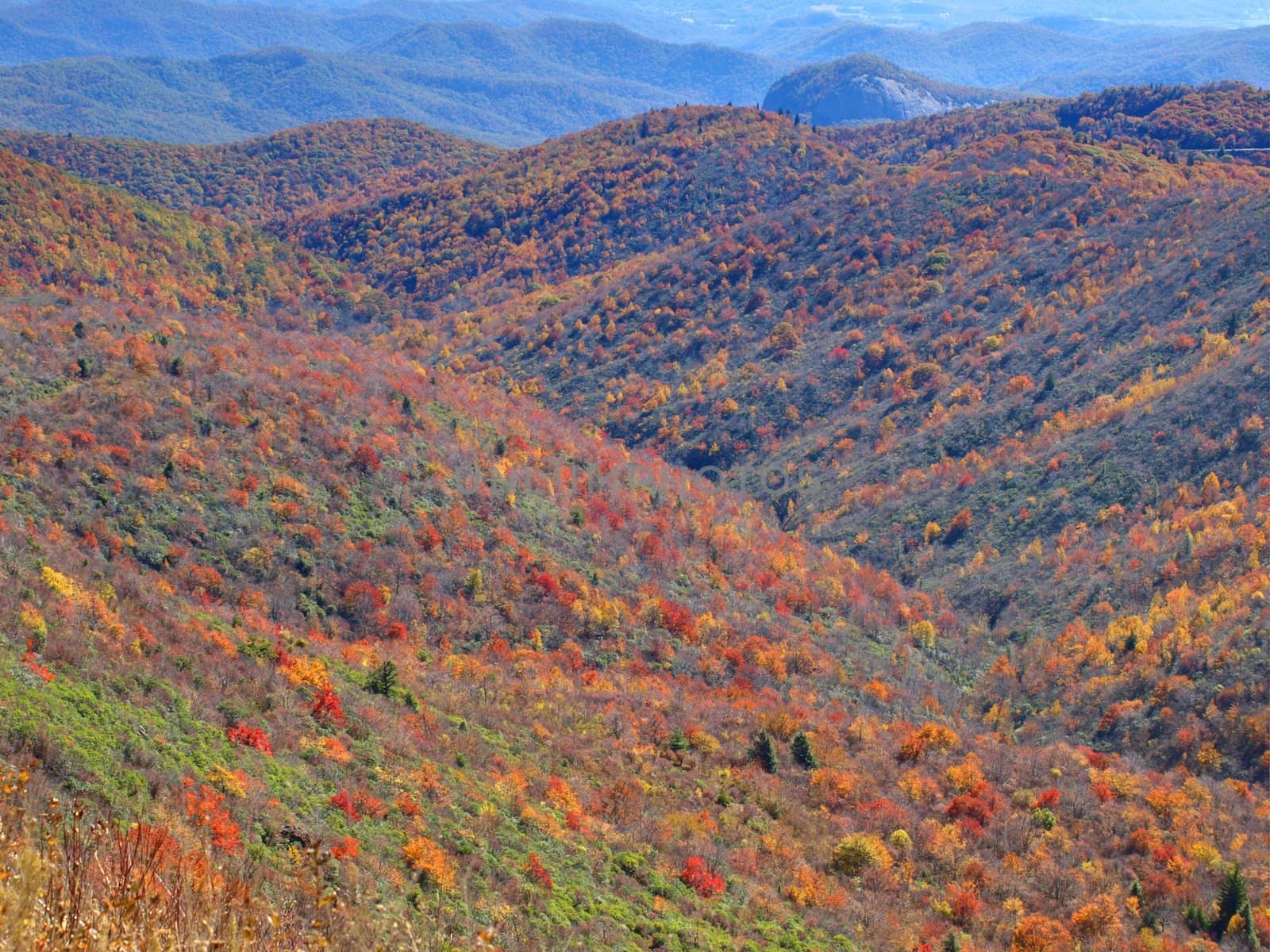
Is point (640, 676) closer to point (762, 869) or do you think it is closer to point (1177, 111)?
point (762, 869)

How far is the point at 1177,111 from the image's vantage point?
132 metres

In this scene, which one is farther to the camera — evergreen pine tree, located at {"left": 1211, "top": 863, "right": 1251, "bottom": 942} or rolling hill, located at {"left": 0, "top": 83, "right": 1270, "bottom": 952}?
evergreen pine tree, located at {"left": 1211, "top": 863, "right": 1251, "bottom": 942}

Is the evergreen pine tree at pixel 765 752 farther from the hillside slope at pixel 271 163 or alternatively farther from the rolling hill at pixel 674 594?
the hillside slope at pixel 271 163

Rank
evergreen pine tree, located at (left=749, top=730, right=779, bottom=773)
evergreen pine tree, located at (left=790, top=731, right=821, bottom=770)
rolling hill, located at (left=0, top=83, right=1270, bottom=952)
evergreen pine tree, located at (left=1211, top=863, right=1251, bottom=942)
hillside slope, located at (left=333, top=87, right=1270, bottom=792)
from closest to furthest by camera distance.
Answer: rolling hill, located at (left=0, top=83, right=1270, bottom=952) → evergreen pine tree, located at (left=1211, top=863, right=1251, bottom=942) → evergreen pine tree, located at (left=749, top=730, right=779, bottom=773) → evergreen pine tree, located at (left=790, top=731, right=821, bottom=770) → hillside slope, located at (left=333, top=87, right=1270, bottom=792)

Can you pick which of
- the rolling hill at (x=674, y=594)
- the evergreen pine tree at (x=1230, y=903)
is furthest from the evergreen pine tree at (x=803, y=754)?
the evergreen pine tree at (x=1230, y=903)

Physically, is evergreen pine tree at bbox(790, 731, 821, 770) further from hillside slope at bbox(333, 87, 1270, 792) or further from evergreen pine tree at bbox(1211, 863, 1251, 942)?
hillside slope at bbox(333, 87, 1270, 792)

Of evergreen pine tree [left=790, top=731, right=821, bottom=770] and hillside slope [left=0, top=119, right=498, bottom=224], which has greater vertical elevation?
hillside slope [left=0, top=119, right=498, bottom=224]

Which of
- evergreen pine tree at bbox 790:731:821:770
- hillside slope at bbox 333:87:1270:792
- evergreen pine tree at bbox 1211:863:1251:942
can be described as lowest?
evergreen pine tree at bbox 790:731:821:770

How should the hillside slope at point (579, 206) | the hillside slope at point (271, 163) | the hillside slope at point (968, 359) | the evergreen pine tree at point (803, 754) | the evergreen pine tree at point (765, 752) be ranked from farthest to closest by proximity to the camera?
the hillside slope at point (271, 163) → the hillside slope at point (579, 206) → the hillside slope at point (968, 359) → the evergreen pine tree at point (803, 754) → the evergreen pine tree at point (765, 752)

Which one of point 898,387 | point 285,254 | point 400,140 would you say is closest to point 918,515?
point 898,387

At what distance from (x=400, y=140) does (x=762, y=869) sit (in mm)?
180170

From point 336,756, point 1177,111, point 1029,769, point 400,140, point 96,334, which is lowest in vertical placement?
point 1029,769

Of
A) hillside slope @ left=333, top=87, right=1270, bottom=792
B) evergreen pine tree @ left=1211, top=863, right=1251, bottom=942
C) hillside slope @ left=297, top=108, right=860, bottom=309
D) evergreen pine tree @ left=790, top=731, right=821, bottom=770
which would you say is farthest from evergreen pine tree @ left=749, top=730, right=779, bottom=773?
hillside slope @ left=297, top=108, right=860, bottom=309

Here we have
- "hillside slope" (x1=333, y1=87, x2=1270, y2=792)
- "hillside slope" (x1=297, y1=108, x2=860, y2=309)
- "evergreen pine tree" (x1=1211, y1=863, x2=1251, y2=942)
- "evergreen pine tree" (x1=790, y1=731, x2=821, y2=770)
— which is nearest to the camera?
"evergreen pine tree" (x1=1211, y1=863, x2=1251, y2=942)
